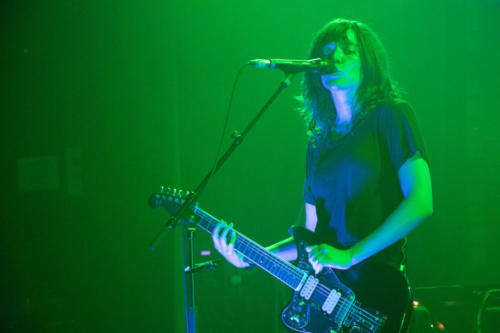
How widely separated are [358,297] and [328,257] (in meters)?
0.20

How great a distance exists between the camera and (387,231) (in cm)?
179

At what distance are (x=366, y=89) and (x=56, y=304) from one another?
290cm

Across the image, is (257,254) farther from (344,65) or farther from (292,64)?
(344,65)

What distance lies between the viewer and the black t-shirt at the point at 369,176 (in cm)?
188

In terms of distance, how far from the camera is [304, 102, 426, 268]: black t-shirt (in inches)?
74.0

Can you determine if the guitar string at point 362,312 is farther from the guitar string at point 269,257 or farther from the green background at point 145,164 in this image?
the green background at point 145,164

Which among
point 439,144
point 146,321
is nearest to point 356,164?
point 146,321

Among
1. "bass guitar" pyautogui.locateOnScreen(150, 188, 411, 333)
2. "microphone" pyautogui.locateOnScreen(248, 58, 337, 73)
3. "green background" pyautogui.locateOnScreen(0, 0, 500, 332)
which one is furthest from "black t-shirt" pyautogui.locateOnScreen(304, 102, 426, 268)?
"green background" pyautogui.locateOnScreen(0, 0, 500, 332)

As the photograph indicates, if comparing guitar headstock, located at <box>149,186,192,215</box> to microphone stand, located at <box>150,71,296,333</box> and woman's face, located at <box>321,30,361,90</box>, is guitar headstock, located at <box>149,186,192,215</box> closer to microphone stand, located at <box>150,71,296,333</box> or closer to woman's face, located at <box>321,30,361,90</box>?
microphone stand, located at <box>150,71,296,333</box>

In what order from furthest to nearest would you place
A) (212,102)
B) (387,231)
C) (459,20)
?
(459,20) < (212,102) < (387,231)

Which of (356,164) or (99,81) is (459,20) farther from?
(99,81)

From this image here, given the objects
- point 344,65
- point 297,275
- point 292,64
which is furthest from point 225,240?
point 344,65

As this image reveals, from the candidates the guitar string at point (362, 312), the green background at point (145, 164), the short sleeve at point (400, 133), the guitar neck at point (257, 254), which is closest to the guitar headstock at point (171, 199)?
the guitar neck at point (257, 254)

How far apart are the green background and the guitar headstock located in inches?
53.6
